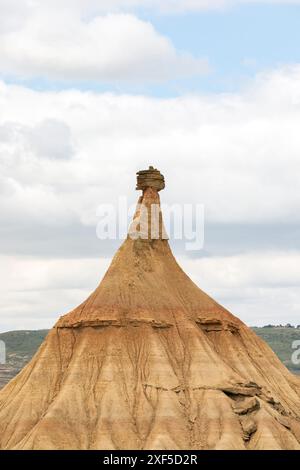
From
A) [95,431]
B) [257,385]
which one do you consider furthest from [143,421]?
[257,385]

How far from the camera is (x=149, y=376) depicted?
15312 cm

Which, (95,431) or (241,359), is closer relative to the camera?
(95,431)

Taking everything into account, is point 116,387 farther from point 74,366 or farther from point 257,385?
point 257,385

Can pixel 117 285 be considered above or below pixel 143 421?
above

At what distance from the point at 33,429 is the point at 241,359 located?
2730 cm

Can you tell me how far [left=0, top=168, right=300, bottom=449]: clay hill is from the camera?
147 m

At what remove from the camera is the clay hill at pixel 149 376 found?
484 ft

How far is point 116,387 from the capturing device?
151 m

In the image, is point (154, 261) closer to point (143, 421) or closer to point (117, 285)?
point (117, 285)

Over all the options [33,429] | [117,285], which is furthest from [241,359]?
[33,429]

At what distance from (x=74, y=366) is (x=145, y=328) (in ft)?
30.3
